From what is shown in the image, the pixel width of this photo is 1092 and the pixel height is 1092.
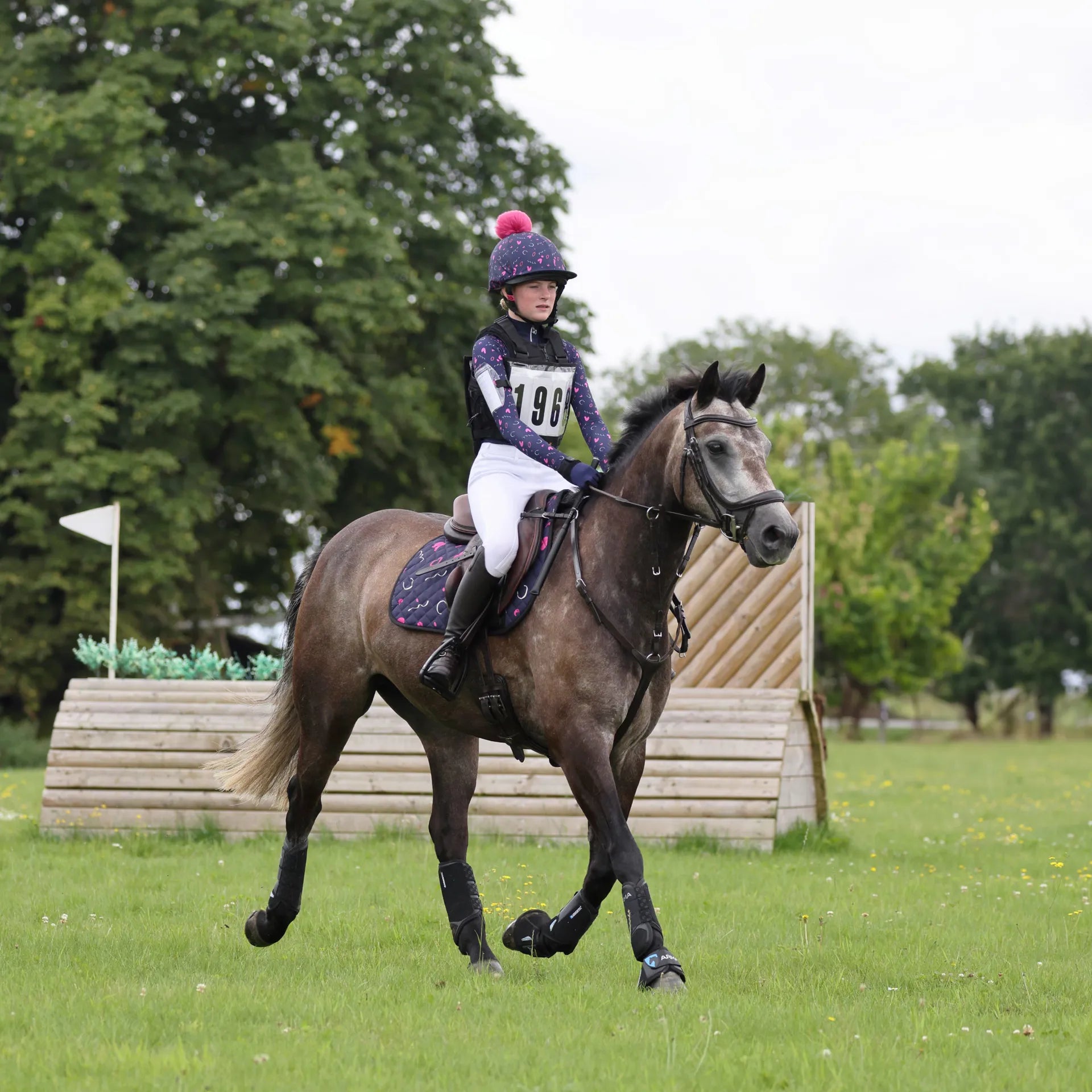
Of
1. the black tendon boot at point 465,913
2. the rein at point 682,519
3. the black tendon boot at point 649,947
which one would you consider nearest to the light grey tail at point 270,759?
the black tendon boot at point 465,913

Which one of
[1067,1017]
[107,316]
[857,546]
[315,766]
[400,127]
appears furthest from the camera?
[857,546]

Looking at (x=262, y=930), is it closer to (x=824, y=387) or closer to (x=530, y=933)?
(x=530, y=933)

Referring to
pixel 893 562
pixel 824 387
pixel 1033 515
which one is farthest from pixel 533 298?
pixel 824 387

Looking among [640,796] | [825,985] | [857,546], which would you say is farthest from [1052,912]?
[857,546]

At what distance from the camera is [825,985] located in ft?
20.7

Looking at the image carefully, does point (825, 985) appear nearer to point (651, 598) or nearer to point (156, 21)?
point (651, 598)

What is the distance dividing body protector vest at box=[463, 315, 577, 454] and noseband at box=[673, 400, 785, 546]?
846 mm

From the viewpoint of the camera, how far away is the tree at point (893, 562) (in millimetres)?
44875

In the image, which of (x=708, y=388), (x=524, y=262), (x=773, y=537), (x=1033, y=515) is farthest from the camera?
(x=1033, y=515)

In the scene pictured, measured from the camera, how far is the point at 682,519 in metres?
6.33

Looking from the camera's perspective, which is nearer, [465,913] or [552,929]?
[552,929]

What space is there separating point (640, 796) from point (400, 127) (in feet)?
57.8

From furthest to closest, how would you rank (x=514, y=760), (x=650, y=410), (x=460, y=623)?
(x=514, y=760) < (x=460, y=623) < (x=650, y=410)

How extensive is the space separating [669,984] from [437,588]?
220 cm
